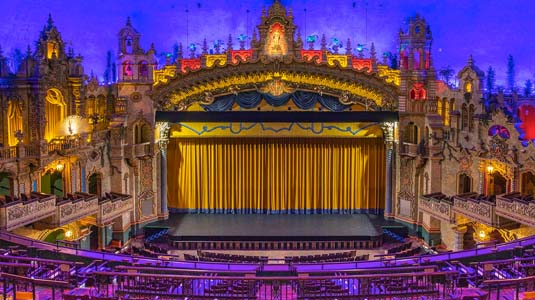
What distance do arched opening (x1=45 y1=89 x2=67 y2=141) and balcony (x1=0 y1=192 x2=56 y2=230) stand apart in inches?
178

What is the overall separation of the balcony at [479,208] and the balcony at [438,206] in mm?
528

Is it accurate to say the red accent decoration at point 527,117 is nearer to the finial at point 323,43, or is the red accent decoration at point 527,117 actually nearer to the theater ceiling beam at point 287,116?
the theater ceiling beam at point 287,116

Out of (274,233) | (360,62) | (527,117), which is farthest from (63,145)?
(527,117)

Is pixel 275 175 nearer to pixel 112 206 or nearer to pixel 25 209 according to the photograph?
pixel 112 206

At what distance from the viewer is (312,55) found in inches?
1195

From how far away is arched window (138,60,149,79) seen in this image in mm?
29656

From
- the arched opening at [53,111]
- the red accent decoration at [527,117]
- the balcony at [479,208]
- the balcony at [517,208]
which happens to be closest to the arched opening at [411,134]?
the balcony at [479,208]

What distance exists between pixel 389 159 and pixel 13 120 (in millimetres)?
17541

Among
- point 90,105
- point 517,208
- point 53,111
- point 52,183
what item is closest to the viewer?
point 517,208

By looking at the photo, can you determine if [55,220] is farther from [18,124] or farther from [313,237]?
[313,237]

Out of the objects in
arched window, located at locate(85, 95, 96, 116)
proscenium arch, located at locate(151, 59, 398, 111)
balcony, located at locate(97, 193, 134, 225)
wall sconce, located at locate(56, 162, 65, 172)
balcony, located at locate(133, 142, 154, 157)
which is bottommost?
balcony, located at locate(97, 193, 134, 225)

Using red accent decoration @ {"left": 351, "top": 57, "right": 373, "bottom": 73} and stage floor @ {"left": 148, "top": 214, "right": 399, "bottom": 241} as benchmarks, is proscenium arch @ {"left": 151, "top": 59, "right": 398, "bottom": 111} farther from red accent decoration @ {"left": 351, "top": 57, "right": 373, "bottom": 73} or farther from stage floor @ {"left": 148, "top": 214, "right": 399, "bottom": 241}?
stage floor @ {"left": 148, "top": 214, "right": 399, "bottom": 241}

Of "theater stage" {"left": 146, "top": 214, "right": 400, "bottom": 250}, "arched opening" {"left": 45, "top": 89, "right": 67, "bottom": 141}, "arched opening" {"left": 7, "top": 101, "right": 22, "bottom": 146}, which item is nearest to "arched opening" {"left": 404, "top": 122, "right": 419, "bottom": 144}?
"theater stage" {"left": 146, "top": 214, "right": 400, "bottom": 250}

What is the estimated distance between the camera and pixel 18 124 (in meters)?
25.2
